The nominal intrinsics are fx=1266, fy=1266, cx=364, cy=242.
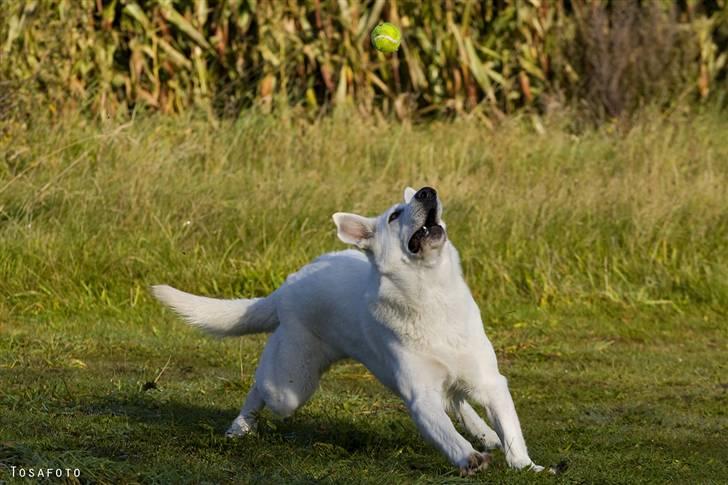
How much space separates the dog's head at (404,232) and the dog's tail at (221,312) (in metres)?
0.81

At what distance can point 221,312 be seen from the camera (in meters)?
5.80

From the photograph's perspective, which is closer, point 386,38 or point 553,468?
point 553,468

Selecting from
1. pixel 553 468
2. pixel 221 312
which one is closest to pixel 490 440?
pixel 553 468

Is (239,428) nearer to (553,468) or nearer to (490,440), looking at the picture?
(490,440)

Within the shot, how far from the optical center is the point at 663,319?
28.3 feet

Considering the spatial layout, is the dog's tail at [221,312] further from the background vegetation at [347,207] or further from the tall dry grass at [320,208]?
the tall dry grass at [320,208]

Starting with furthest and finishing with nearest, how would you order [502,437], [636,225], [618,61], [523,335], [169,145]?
[618,61] < [169,145] < [636,225] < [523,335] < [502,437]

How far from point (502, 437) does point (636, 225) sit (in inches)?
187

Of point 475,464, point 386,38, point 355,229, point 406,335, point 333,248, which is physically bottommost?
point 333,248

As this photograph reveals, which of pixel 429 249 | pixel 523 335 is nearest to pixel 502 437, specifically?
pixel 429 249

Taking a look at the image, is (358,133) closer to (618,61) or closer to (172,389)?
(618,61)

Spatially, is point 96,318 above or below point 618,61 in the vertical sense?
below

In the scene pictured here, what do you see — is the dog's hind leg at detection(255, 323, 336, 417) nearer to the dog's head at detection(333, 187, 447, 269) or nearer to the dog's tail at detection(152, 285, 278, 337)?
the dog's tail at detection(152, 285, 278, 337)

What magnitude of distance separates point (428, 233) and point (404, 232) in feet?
0.35
